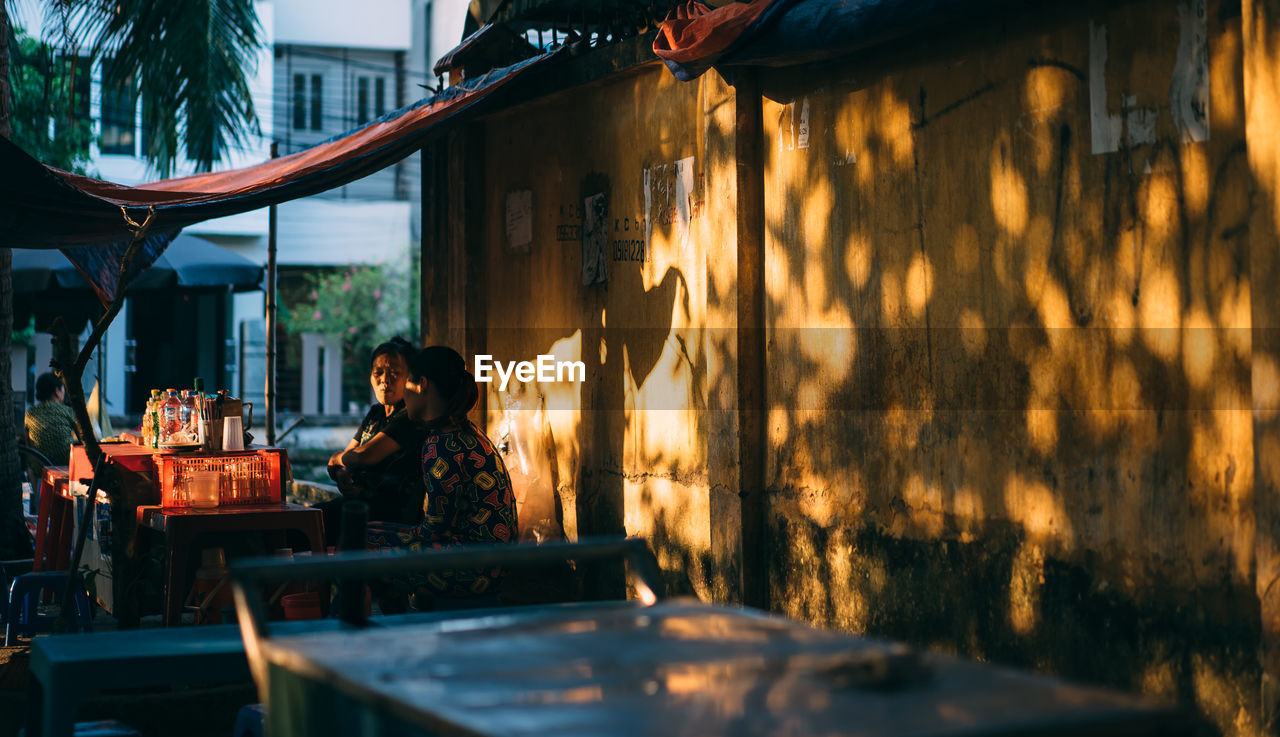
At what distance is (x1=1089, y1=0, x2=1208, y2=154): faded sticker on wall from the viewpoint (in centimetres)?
348

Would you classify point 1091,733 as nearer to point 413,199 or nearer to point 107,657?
point 107,657

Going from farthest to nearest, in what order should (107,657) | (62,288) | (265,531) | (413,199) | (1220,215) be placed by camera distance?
1. (413,199)
2. (62,288)
3. (265,531)
4. (1220,215)
5. (107,657)

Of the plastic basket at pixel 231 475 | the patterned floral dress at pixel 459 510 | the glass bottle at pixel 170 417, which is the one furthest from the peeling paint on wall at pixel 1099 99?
the glass bottle at pixel 170 417

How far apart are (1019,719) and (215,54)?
11.1 m

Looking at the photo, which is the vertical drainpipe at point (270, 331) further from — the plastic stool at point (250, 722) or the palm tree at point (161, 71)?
the plastic stool at point (250, 722)

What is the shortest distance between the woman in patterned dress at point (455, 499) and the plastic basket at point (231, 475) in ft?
1.91

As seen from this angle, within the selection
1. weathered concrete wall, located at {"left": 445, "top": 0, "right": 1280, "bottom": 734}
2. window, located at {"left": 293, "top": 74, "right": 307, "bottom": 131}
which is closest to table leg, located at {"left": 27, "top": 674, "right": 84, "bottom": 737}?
weathered concrete wall, located at {"left": 445, "top": 0, "right": 1280, "bottom": 734}

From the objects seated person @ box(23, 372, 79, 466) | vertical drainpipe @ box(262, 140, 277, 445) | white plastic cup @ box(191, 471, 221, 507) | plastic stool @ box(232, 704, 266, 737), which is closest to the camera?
plastic stool @ box(232, 704, 266, 737)

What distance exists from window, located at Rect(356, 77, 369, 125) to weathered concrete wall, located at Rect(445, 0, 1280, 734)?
896 inches

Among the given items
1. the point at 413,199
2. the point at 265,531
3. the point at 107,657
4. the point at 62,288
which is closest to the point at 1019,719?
the point at 107,657

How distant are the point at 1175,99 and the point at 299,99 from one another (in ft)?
85.0

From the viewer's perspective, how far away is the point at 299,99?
2750 cm

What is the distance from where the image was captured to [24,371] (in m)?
16.6

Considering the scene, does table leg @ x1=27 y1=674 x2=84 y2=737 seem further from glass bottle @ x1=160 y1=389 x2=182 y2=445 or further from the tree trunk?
the tree trunk
